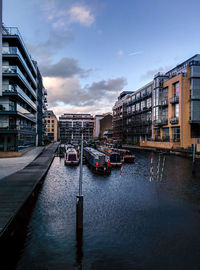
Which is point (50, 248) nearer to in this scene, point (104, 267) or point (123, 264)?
point (104, 267)

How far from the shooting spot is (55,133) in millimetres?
164375

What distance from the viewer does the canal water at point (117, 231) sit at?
8.48 m

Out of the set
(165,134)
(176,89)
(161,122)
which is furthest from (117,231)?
(161,122)

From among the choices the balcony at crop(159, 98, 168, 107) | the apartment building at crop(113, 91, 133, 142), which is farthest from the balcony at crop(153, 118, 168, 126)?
the apartment building at crop(113, 91, 133, 142)

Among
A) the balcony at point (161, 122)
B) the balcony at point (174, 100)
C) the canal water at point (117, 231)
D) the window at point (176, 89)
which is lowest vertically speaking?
the canal water at point (117, 231)

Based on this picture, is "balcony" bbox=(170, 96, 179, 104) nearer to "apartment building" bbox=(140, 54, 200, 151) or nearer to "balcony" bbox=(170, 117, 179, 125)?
"apartment building" bbox=(140, 54, 200, 151)

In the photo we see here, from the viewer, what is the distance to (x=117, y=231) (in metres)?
11.2

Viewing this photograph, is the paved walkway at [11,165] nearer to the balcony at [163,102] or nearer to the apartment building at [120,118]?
the balcony at [163,102]

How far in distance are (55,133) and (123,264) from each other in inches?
6332

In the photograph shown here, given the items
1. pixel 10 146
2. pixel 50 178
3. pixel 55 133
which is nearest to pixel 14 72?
pixel 10 146

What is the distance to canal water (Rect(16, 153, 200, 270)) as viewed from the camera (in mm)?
8477

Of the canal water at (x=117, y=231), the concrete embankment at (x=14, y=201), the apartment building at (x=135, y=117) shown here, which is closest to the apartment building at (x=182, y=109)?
the apartment building at (x=135, y=117)

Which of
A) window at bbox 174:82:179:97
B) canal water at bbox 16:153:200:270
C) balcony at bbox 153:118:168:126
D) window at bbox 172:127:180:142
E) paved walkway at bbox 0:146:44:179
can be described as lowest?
canal water at bbox 16:153:200:270

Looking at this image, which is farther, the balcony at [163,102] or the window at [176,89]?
the balcony at [163,102]
